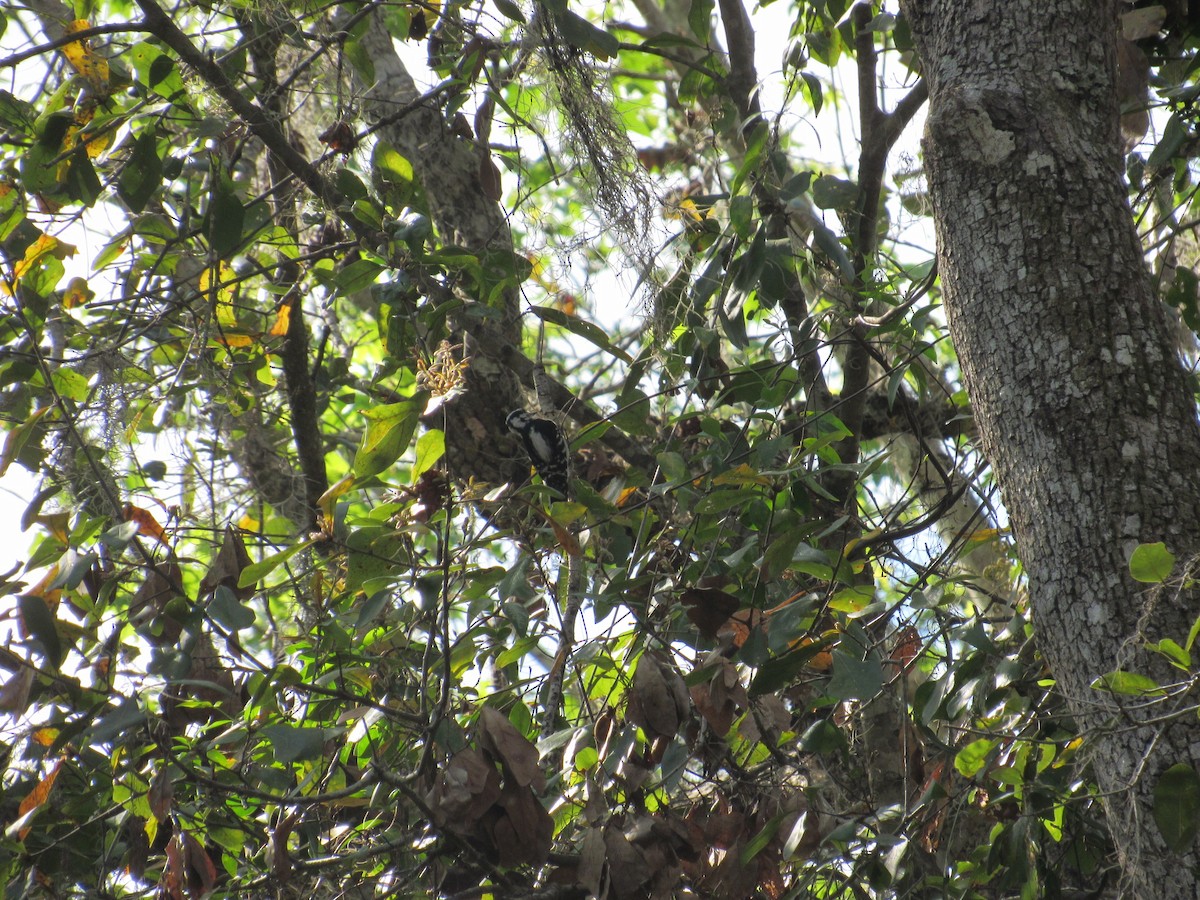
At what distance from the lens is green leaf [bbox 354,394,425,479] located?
160 centimetres

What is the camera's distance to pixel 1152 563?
113 cm

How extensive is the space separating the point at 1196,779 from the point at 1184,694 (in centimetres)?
10

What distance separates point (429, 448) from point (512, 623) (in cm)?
31

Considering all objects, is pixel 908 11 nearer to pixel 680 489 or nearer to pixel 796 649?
pixel 680 489

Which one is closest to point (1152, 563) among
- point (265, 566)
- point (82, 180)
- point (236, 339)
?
point (265, 566)

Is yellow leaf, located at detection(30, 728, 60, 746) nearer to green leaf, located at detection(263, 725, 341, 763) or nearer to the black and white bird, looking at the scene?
green leaf, located at detection(263, 725, 341, 763)

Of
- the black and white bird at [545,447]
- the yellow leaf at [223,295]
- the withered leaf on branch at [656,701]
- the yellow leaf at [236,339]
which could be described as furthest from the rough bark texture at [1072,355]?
the yellow leaf at [236,339]

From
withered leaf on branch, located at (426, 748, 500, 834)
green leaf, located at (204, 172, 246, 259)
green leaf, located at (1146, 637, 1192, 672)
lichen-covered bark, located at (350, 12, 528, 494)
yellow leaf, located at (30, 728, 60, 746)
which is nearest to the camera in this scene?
green leaf, located at (1146, 637, 1192, 672)

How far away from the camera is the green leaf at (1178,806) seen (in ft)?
3.67

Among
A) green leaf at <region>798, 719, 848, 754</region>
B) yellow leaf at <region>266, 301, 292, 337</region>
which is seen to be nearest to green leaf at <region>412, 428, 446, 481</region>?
green leaf at <region>798, 719, 848, 754</region>

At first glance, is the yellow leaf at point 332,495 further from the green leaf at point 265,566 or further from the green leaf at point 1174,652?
the green leaf at point 1174,652

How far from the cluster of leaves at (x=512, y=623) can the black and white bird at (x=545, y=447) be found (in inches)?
6.9

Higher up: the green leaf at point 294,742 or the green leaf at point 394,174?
the green leaf at point 394,174

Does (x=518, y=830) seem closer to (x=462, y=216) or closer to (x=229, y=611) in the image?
(x=229, y=611)
